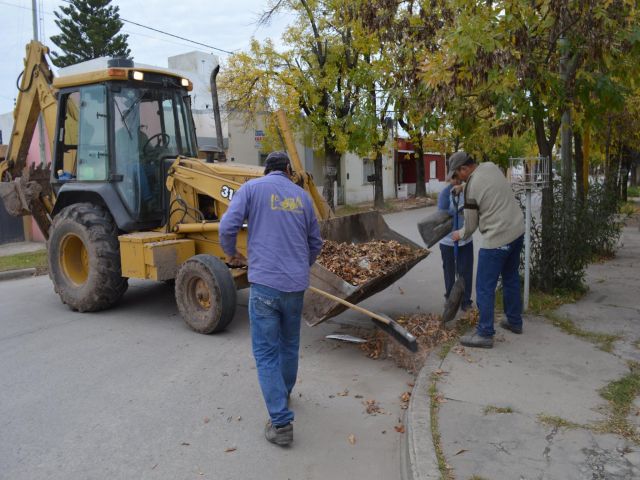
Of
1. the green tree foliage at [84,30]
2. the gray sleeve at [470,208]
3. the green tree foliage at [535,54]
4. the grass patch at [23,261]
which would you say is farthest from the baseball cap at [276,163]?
the green tree foliage at [84,30]

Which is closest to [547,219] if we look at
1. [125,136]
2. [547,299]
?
[547,299]

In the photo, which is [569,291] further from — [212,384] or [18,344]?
[18,344]

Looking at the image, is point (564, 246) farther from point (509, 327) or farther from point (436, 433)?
point (436, 433)

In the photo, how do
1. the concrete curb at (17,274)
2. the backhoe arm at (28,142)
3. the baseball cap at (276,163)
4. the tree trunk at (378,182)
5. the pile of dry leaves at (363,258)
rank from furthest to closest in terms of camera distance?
the tree trunk at (378,182) < the concrete curb at (17,274) < the backhoe arm at (28,142) < the pile of dry leaves at (363,258) < the baseball cap at (276,163)

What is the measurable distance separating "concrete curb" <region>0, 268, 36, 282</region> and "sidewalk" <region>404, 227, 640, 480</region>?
8.79m

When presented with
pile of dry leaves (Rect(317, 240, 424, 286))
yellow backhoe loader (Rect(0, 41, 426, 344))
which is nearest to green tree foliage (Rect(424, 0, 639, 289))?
pile of dry leaves (Rect(317, 240, 424, 286))

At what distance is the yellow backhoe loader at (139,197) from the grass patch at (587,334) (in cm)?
168

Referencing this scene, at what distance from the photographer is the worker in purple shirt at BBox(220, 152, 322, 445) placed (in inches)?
155

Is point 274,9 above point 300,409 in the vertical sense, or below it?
above

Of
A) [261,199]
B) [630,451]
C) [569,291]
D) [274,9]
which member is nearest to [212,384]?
[261,199]

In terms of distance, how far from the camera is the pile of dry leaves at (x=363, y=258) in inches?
230

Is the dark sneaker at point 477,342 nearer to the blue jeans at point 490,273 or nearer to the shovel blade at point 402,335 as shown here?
the blue jeans at point 490,273

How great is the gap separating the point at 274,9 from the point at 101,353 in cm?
1745

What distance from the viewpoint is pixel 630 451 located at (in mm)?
3543
